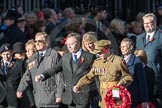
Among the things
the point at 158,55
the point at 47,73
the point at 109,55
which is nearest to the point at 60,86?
the point at 47,73

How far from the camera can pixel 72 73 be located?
934cm

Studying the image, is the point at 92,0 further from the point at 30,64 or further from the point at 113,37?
the point at 30,64

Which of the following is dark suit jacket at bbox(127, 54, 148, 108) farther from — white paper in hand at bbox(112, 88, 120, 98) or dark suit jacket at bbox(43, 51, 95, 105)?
dark suit jacket at bbox(43, 51, 95, 105)

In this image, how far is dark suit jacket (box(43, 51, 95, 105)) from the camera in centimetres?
A: 925

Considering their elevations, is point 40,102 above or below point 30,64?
below

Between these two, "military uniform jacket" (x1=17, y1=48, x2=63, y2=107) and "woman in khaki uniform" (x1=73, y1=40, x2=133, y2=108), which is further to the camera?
"military uniform jacket" (x1=17, y1=48, x2=63, y2=107)

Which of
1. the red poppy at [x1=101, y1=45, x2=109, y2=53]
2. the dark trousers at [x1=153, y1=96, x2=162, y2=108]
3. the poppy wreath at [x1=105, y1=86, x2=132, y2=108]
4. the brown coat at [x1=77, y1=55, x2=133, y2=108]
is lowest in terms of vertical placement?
the dark trousers at [x1=153, y1=96, x2=162, y2=108]

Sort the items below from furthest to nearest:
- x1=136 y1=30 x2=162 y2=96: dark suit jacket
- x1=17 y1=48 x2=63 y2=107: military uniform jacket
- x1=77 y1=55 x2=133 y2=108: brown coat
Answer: x1=136 y1=30 x2=162 y2=96: dark suit jacket → x1=17 y1=48 x2=63 y2=107: military uniform jacket → x1=77 y1=55 x2=133 y2=108: brown coat

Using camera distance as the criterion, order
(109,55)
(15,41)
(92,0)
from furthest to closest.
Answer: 1. (92,0)
2. (15,41)
3. (109,55)

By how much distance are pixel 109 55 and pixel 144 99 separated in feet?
2.85

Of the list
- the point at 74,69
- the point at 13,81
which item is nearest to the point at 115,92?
the point at 74,69

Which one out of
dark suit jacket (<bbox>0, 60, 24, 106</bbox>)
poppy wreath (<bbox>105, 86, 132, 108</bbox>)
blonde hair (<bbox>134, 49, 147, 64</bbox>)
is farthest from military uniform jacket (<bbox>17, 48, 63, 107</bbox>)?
blonde hair (<bbox>134, 49, 147, 64</bbox>)

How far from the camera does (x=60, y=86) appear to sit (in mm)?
9453

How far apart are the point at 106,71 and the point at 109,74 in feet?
0.21
